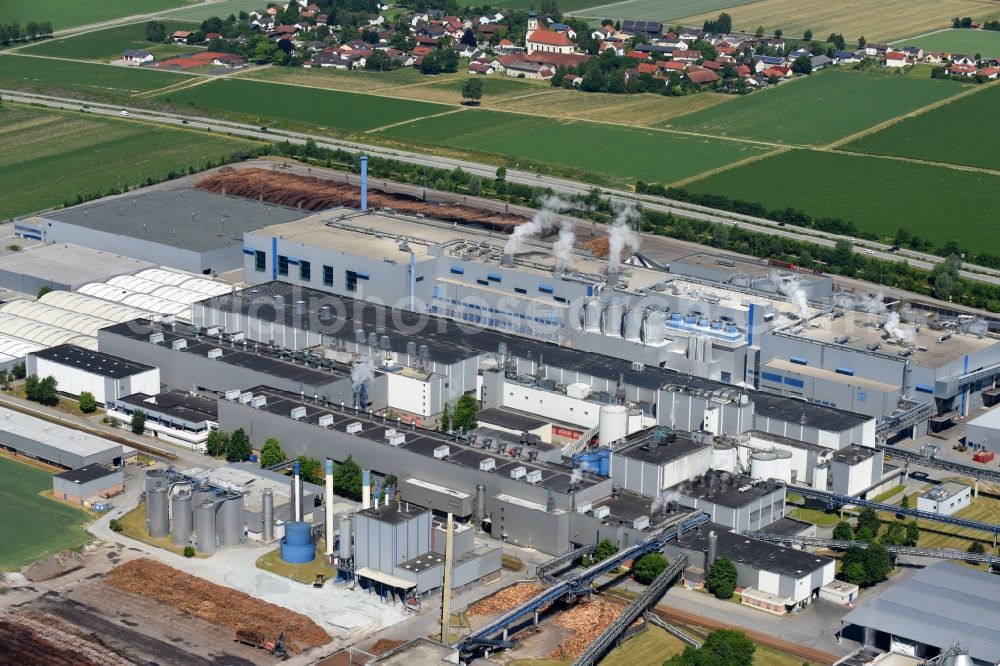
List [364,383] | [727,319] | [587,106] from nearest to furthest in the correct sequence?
[364,383], [727,319], [587,106]

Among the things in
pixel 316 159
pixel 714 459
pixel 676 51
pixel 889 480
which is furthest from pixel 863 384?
pixel 676 51

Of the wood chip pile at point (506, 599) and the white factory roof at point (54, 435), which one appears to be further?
the white factory roof at point (54, 435)

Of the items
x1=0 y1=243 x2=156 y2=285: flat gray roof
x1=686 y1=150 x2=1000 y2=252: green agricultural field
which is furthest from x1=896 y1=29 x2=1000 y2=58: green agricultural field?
x1=0 y1=243 x2=156 y2=285: flat gray roof

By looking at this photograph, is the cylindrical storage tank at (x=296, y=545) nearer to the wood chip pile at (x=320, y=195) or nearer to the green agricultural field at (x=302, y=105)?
the wood chip pile at (x=320, y=195)

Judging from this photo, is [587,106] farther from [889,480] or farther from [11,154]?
[889,480]

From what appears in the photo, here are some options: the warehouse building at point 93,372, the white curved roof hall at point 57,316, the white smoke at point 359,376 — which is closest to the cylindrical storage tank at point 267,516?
the white smoke at point 359,376
